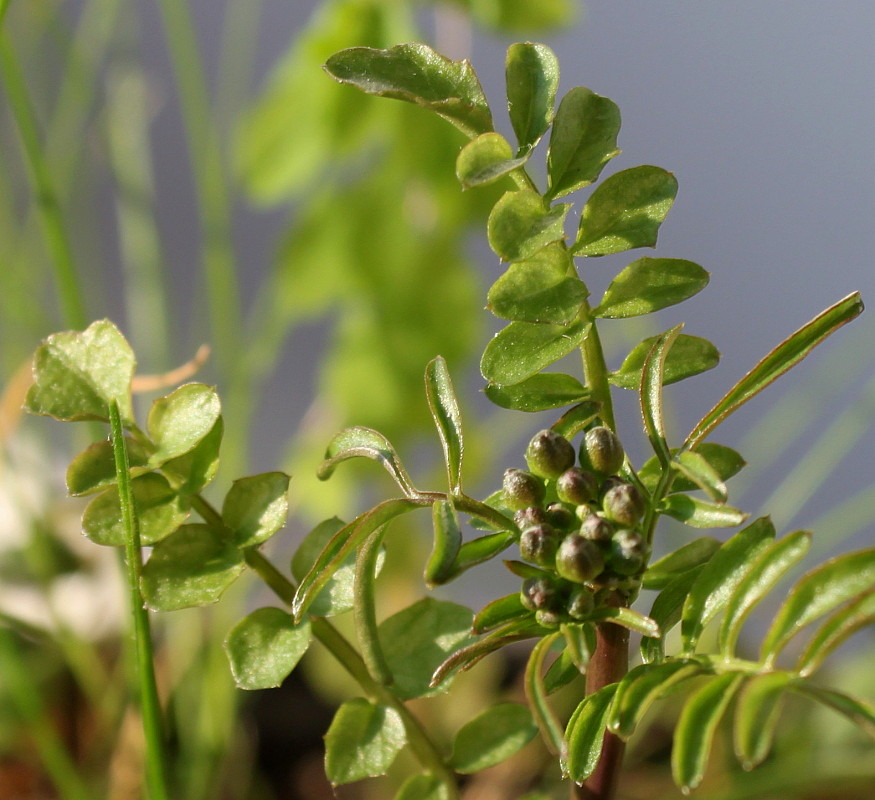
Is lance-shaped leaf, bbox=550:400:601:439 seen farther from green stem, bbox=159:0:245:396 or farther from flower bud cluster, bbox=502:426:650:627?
green stem, bbox=159:0:245:396

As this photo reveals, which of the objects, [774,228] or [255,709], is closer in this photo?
[255,709]

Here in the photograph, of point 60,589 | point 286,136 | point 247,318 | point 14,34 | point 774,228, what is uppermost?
point 774,228

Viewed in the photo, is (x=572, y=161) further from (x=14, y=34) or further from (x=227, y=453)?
(x=14, y=34)

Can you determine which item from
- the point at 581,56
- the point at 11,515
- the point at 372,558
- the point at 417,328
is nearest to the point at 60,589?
the point at 11,515

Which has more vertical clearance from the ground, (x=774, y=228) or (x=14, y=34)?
(x=774, y=228)

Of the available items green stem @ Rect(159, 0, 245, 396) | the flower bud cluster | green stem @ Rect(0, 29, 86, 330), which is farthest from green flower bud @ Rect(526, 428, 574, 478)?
green stem @ Rect(159, 0, 245, 396)

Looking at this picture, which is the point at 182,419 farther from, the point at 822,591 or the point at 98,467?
the point at 822,591

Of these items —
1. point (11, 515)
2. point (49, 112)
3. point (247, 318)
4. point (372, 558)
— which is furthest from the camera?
point (247, 318)

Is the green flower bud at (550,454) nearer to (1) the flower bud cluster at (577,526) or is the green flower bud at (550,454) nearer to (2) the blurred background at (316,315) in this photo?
(1) the flower bud cluster at (577,526)
